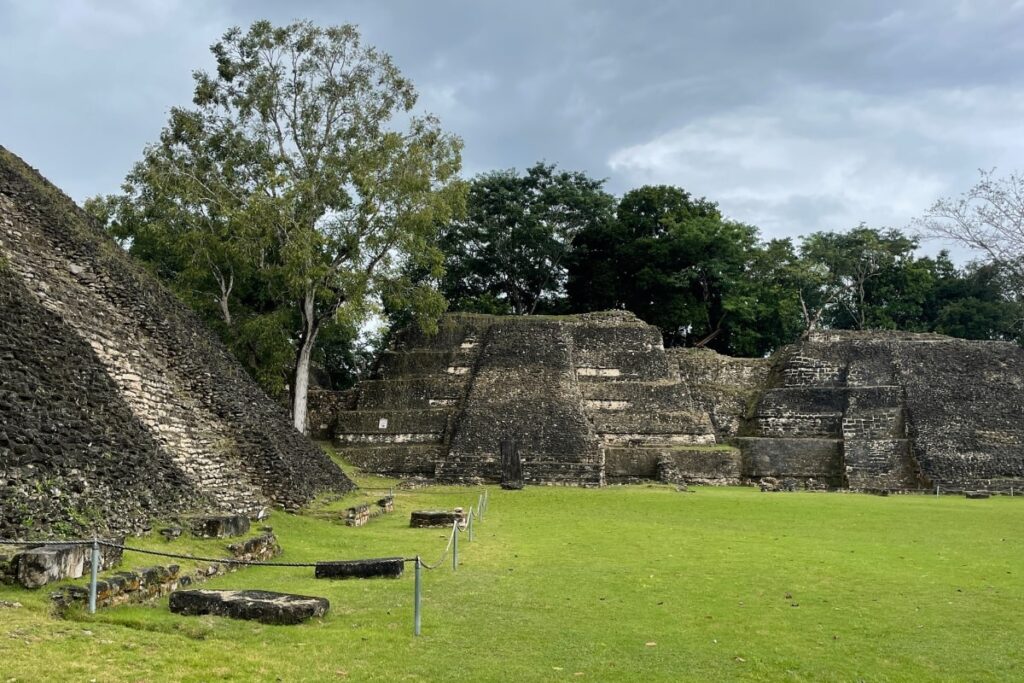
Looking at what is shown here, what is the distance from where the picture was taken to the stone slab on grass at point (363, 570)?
9.09m

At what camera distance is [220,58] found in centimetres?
2452

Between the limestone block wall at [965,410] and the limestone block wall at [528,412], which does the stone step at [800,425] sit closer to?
the limestone block wall at [965,410]

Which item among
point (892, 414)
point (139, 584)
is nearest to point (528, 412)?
point (892, 414)

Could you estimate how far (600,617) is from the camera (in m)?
7.43

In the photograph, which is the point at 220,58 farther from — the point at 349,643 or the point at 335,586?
the point at 349,643

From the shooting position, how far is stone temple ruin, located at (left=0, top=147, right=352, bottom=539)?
9078 mm

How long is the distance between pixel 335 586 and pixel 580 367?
71.6 feet

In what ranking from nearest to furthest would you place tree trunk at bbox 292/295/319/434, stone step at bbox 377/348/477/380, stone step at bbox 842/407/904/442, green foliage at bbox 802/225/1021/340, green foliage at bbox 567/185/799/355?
tree trunk at bbox 292/295/319/434 → stone step at bbox 842/407/904/442 → stone step at bbox 377/348/477/380 → green foliage at bbox 567/185/799/355 → green foliage at bbox 802/225/1021/340

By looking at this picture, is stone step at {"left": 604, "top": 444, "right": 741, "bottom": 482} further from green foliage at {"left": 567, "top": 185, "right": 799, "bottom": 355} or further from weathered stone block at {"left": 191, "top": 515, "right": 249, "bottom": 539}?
weathered stone block at {"left": 191, "top": 515, "right": 249, "bottom": 539}

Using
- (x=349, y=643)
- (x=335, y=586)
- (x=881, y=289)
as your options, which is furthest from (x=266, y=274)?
(x=881, y=289)

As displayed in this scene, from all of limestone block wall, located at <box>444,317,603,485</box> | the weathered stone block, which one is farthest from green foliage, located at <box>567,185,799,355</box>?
the weathered stone block

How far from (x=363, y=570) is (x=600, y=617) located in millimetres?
3008

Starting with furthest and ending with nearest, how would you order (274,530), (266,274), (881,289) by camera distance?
(881,289) < (266,274) < (274,530)

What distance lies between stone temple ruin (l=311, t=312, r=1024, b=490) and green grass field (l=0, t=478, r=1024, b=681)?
1156cm
